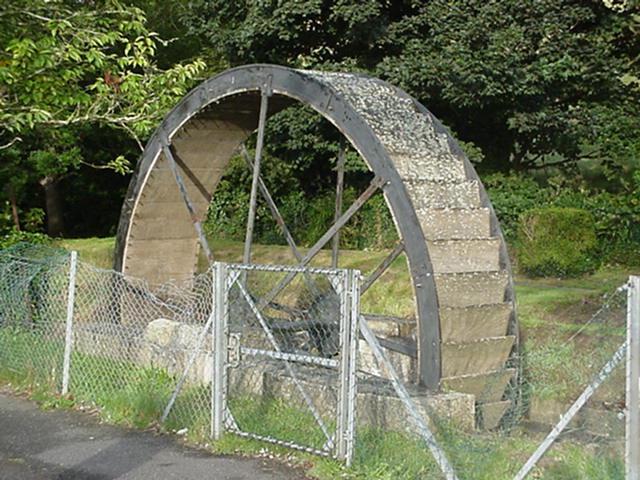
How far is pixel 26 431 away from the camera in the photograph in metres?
8.14

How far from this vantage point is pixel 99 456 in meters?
7.29

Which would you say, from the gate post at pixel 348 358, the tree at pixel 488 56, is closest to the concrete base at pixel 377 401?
the gate post at pixel 348 358

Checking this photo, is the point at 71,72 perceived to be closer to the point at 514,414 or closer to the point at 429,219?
the point at 429,219

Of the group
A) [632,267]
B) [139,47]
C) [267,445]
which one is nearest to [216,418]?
[267,445]

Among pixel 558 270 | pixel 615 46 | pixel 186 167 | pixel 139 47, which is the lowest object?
pixel 558 270

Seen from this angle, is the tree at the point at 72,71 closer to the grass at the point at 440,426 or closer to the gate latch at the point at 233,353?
the grass at the point at 440,426

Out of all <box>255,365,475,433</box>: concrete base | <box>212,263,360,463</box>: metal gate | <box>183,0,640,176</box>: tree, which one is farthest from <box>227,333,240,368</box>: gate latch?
<box>183,0,640,176</box>: tree

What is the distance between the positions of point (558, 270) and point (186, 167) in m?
5.42

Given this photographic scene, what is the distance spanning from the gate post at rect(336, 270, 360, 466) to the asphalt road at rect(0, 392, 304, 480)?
46 cm

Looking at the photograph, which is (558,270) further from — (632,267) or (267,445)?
(267,445)

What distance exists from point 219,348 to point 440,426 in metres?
1.79

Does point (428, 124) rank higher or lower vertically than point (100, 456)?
higher

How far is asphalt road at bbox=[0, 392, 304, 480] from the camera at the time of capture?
22.1ft

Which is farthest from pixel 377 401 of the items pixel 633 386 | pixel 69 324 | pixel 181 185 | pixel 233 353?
pixel 181 185
